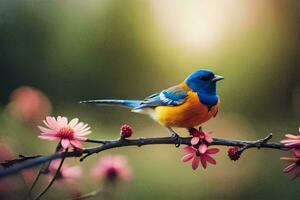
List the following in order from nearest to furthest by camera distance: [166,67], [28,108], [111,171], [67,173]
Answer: [67,173] < [111,171] < [28,108] < [166,67]

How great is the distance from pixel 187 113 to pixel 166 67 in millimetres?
1075

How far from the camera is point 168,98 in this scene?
73cm

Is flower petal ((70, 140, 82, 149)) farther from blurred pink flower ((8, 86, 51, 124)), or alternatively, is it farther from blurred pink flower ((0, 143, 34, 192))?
blurred pink flower ((8, 86, 51, 124))

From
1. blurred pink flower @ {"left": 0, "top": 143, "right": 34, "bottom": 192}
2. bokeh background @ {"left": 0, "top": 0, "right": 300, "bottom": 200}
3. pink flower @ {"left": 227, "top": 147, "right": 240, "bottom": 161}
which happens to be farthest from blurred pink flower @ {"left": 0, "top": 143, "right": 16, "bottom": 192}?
bokeh background @ {"left": 0, "top": 0, "right": 300, "bottom": 200}

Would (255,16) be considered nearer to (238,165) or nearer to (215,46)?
(215,46)

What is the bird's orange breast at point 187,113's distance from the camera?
0.65 m

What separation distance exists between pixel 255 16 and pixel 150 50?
0.38 metres

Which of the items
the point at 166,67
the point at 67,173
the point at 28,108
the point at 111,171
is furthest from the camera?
the point at 166,67

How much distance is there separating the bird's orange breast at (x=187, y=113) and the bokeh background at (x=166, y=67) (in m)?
0.63

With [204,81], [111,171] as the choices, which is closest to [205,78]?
[204,81]

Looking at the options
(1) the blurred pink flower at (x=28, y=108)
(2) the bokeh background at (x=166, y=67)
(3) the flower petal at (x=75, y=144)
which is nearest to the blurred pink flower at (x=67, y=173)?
(3) the flower petal at (x=75, y=144)

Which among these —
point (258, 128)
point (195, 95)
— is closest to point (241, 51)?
point (258, 128)

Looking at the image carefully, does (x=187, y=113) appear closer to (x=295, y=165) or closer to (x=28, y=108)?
(x=295, y=165)

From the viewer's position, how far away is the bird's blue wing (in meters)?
0.71
